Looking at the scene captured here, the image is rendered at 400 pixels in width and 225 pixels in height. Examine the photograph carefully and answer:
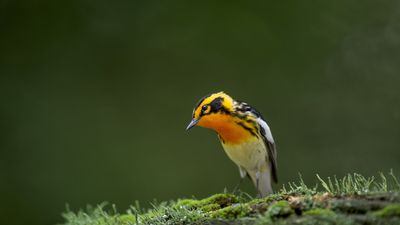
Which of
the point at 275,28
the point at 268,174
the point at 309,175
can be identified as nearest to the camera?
the point at 268,174

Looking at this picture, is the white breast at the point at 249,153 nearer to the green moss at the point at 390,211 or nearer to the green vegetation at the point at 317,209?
the green vegetation at the point at 317,209

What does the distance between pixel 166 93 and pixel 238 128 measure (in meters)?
6.14

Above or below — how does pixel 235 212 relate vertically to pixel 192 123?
below

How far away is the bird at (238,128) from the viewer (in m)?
5.82

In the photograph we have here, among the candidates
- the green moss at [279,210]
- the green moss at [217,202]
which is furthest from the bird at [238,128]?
the green moss at [279,210]

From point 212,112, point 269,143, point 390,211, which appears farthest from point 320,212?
point 269,143

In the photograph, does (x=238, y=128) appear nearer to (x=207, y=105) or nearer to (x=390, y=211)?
(x=207, y=105)

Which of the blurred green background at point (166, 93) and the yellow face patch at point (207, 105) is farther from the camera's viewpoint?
the blurred green background at point (166, 93)

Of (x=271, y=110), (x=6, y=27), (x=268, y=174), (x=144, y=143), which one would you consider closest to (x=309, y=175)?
(x=271, y=110)

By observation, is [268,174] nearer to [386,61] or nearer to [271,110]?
[271,110]

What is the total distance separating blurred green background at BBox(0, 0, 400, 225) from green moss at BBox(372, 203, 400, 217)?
24.9 feet

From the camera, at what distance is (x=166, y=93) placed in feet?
39.1

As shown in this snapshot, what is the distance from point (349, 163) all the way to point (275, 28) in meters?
3.39

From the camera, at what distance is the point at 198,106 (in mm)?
5816
